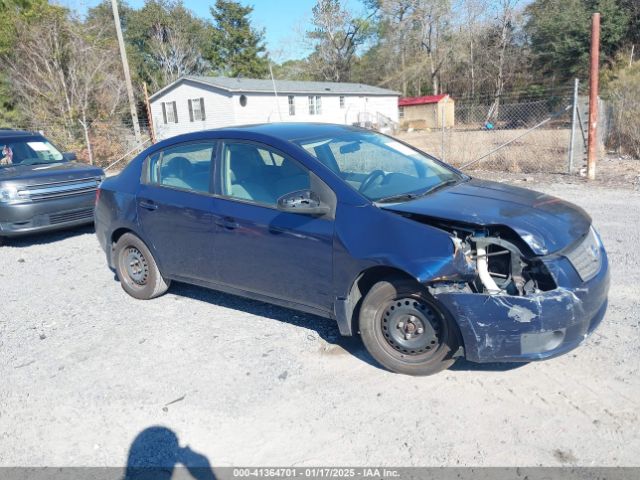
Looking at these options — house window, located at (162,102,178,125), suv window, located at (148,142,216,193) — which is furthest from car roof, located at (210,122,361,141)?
house window, located at (162,102,178,125)

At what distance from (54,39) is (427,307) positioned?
2365 cm

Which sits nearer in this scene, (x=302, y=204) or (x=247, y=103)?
(x=302, y=204)

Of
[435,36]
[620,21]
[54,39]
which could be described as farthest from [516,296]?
[435,36]

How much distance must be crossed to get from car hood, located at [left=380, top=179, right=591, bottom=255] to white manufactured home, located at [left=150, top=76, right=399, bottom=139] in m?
25.4

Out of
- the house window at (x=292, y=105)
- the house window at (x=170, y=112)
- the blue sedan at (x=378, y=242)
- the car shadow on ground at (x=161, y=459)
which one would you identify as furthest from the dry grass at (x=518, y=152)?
the house window at (x=170, y=112)

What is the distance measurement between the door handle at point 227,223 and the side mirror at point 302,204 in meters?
0.63

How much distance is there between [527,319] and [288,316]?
2263 mm

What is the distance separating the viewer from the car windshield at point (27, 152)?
8.62 m

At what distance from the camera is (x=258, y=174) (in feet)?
14.0

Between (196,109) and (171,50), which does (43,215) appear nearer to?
(196,109)

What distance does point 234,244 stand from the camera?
167 inches

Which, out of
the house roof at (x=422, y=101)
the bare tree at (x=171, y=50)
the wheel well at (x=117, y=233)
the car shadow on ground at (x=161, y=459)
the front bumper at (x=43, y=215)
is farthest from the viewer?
the bare tree at (x=171, y=50)

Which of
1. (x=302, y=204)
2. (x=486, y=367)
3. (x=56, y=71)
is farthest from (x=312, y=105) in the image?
(x=486, y=367)

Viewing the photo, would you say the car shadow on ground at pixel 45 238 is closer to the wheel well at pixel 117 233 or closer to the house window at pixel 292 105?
the wheel well at pixel 117 233
